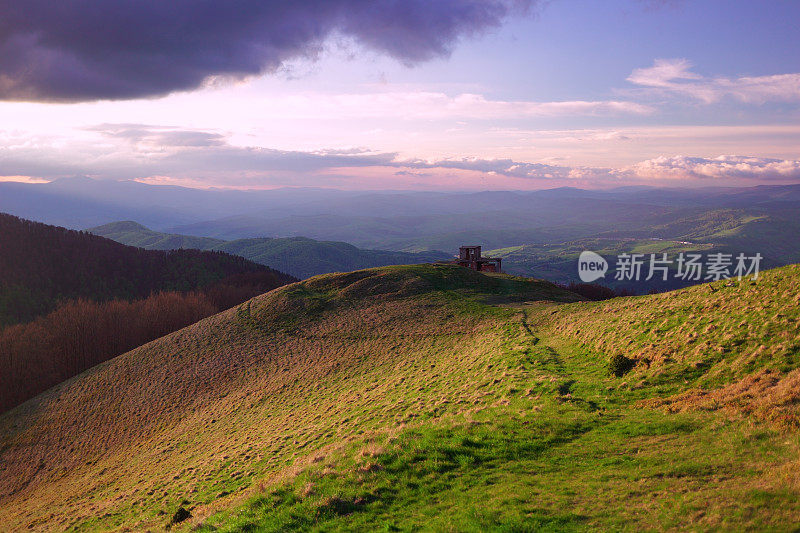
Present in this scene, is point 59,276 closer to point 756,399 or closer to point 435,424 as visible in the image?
point 435,424

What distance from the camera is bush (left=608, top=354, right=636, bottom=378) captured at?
24984mm

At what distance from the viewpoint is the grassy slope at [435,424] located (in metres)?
12.9

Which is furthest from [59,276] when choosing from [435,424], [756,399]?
[756,399]

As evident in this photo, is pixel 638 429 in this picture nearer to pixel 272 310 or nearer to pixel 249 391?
pixel 249 391

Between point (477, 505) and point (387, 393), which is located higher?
point (477, 505)

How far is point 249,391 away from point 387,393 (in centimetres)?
1962

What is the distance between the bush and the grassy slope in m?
0.60

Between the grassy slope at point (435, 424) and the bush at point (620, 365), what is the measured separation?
1.95 ft

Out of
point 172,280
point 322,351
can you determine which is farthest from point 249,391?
point 172,280

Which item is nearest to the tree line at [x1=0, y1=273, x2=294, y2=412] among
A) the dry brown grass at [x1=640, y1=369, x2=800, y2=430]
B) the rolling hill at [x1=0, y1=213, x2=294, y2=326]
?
the rolling hill at [x1=0, y1=213, x2=294, y2=326]

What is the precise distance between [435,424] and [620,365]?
12550mm

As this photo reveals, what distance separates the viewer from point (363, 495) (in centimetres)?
1483

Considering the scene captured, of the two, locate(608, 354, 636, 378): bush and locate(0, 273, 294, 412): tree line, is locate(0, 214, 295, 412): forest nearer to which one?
locate(0, 273, 294, 412): tree line

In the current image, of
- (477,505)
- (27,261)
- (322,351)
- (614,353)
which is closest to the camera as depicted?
(477,505)
